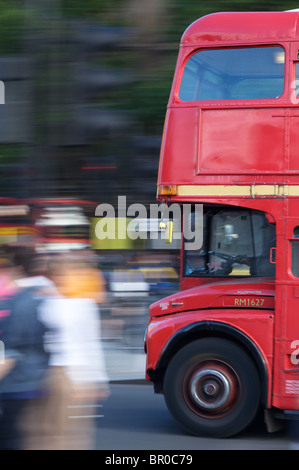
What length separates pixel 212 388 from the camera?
6.59m

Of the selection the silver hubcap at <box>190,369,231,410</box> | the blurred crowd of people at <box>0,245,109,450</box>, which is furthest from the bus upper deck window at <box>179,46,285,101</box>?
the blurred crowd of people at <box>0,245,109,450</box>

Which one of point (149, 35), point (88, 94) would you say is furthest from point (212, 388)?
point (149, 35)

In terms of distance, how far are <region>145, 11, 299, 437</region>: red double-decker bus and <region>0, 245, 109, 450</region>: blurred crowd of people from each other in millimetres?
2120

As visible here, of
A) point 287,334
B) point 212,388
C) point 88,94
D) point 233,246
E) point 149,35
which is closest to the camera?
point 287,334

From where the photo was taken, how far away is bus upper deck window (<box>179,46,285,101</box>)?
6.66 meters

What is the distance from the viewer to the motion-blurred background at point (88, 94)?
506 inches

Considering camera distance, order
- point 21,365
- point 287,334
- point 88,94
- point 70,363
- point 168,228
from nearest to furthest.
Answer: point 21,365 → point 70,363 → point 287,334 → point 168,228 → point 88,94

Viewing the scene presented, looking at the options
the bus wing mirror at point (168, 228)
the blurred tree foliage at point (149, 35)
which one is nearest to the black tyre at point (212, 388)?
the bus wing mirror at point (168, 228)

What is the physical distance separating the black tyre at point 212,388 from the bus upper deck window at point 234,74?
7.41 feet

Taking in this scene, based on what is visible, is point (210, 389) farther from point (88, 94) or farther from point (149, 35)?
point (149, 35)

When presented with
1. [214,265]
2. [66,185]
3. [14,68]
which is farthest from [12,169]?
[214,265]

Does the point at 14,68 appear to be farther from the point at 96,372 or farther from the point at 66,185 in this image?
the point at 96,372

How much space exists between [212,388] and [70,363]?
8.61 ft

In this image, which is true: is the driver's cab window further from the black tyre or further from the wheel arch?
the black tyre
